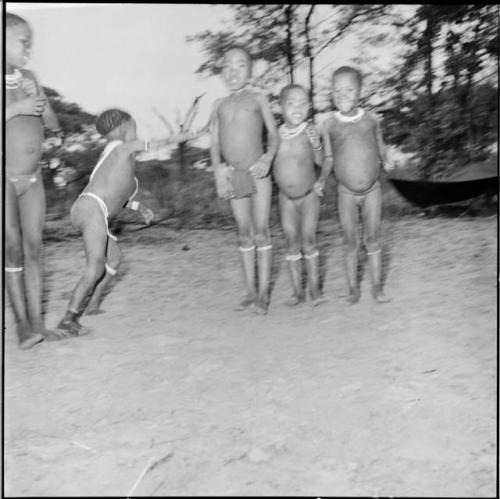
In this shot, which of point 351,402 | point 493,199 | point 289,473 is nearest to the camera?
point 289,473

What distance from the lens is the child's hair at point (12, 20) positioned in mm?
1897

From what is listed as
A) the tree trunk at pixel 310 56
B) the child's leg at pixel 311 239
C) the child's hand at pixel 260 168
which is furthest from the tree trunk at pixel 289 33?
the child's leg at pixel 311 239

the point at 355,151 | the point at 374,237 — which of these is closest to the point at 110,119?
the point at 355,151

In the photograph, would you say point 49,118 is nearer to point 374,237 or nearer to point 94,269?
point 94,269

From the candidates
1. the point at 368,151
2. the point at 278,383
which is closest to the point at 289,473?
the point at 278,383

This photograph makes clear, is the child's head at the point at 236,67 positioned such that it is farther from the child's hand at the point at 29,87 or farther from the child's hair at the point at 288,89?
the child's hand at the point at 29,87

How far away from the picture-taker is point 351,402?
1771 mm

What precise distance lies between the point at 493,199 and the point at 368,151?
42 cm

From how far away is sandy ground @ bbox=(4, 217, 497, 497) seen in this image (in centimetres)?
164

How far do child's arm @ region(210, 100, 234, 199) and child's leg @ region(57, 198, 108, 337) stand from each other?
36 centimetres

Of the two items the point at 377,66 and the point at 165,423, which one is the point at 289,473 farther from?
the point at 377,66

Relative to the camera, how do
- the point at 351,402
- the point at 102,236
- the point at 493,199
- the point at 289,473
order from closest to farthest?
the point at 289,473 → the point at 351,402 → the point at 102,236 → the point at 493,199

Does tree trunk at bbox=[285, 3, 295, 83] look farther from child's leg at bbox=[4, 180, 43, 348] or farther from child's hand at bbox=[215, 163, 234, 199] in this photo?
child's leg at bbox=[4, 180, 43, 348]

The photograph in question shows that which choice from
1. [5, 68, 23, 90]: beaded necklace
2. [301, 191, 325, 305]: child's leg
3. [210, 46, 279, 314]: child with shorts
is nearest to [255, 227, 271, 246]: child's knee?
[210, 46, 279, 314]: child with shorts
